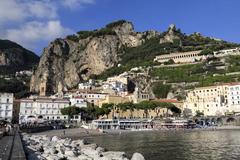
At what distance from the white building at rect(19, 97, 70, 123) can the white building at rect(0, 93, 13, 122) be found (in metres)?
4.82

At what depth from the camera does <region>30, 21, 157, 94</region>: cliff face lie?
14875 centimetres

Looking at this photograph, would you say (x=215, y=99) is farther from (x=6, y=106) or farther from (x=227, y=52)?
(x=6, y=106)

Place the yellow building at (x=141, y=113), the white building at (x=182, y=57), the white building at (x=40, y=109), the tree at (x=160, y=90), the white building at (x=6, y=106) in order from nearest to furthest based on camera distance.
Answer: the white building at (x=6, y=106), the white building at (x=40, y=109), the yellow building at (x=141, y=113), the tree at (x=160, y=90), the white building at (x=182, y=57)

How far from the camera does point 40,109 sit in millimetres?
97875

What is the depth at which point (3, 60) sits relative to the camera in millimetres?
199750

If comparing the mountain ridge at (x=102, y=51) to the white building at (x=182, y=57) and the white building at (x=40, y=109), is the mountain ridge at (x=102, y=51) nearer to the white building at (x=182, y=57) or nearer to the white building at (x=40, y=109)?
the white building at (x=182, y=57)

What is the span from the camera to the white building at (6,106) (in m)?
90.5

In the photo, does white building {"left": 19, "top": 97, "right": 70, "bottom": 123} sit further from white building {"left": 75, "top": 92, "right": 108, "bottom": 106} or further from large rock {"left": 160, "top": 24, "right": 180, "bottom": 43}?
large rock {"left": 160, "top": 24, "right": 180, "bottom": 43}

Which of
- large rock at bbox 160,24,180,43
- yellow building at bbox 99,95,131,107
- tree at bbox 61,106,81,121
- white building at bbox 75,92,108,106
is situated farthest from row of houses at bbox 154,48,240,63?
tree at bbox 61,106,81,121

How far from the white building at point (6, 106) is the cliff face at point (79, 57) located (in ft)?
163

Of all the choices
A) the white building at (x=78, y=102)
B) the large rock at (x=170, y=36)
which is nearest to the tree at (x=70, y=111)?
the white building at (x=78, y=102)

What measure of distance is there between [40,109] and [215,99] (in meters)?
49.0

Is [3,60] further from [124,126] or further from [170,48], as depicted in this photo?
[124,126]

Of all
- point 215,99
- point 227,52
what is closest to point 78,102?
point 215,99
